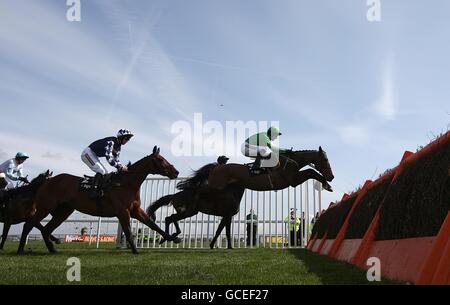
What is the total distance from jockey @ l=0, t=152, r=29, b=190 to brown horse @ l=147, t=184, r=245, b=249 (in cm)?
339

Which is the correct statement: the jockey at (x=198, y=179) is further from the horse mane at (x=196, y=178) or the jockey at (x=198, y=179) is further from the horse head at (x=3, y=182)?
the horse head at (x=3, y=182)

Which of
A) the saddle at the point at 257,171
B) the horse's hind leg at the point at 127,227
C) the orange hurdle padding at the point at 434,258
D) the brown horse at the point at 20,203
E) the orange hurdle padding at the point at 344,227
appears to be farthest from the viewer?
the brown horse at the point at 20,203

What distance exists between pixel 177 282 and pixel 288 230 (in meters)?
9.23

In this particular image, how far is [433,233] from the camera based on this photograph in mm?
2936

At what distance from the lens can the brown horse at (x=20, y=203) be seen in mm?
9602

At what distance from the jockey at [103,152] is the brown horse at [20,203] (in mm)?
1913

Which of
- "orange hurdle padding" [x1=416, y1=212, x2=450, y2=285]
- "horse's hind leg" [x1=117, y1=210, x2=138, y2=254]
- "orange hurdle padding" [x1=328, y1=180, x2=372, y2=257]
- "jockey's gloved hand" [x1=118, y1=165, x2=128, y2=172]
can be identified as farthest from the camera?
"jockey's gloved hand" [x1=118, y1=165, x2=128, y2=172]

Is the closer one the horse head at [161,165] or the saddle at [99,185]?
the saddle at [99,185]

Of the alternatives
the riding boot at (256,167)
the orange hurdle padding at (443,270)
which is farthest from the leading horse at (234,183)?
the orange hurdle padding at (443,270)

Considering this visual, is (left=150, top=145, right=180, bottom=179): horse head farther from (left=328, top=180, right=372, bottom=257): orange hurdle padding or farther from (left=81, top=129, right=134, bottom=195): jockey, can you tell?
(left=328, top=180, right=372, bottom=257): orange hurdle padding

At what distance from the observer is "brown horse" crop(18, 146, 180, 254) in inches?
318

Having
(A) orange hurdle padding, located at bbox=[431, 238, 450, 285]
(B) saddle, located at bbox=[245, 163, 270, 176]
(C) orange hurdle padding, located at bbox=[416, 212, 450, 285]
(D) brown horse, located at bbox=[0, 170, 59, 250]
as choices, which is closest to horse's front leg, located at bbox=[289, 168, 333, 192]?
(B) saddle, located at bbox=[245, 163, 270, 176]
